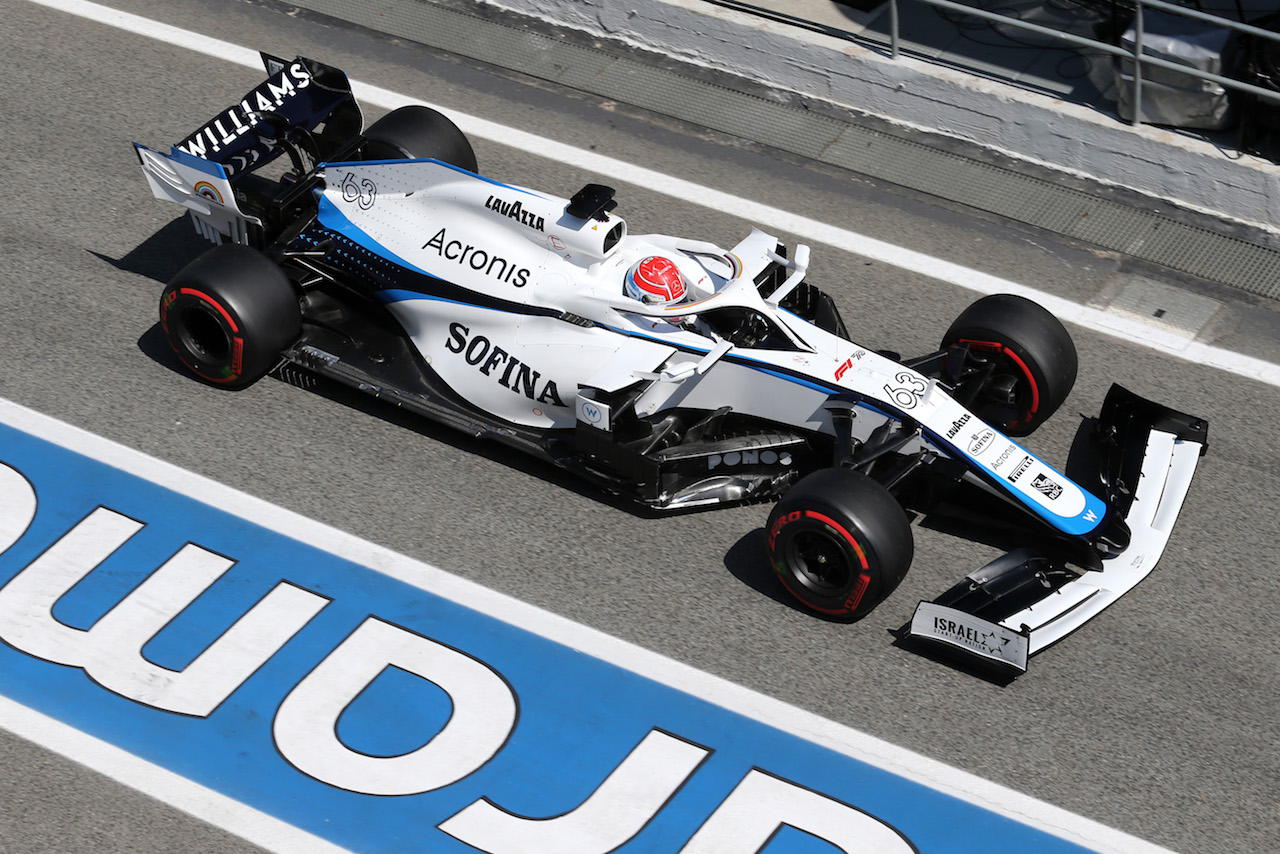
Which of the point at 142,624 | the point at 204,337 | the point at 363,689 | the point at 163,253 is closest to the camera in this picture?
the point at 363,689

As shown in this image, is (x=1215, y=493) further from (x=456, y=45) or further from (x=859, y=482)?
(x=456, y=45)

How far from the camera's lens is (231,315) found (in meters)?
7.61

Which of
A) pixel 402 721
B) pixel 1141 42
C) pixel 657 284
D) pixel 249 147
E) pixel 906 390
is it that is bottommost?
pixel 402 721

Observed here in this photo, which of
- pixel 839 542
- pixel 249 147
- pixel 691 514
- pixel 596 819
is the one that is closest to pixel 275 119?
pixel 249 147

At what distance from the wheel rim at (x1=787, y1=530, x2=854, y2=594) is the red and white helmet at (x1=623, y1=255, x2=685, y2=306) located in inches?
57.1

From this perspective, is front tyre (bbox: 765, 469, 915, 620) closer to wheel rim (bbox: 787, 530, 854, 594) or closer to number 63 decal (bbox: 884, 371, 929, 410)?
wheel rim (bbox: 787, 530, 854, 594)

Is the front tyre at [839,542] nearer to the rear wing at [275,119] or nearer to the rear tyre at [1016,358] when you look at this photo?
the rear tyre at [1016,358]

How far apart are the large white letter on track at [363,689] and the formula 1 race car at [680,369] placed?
126 centimetres

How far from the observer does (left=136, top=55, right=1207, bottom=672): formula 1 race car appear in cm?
682

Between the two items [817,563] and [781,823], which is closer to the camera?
[781,823]

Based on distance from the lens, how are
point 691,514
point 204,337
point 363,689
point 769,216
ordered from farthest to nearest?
1. point 769,216
2. point 204,337
3. point 691,514
4. point 363,689

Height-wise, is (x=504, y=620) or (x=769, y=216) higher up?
(x=769, y=216)

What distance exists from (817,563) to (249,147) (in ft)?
13.8

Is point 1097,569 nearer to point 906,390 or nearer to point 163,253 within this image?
point 906,390
